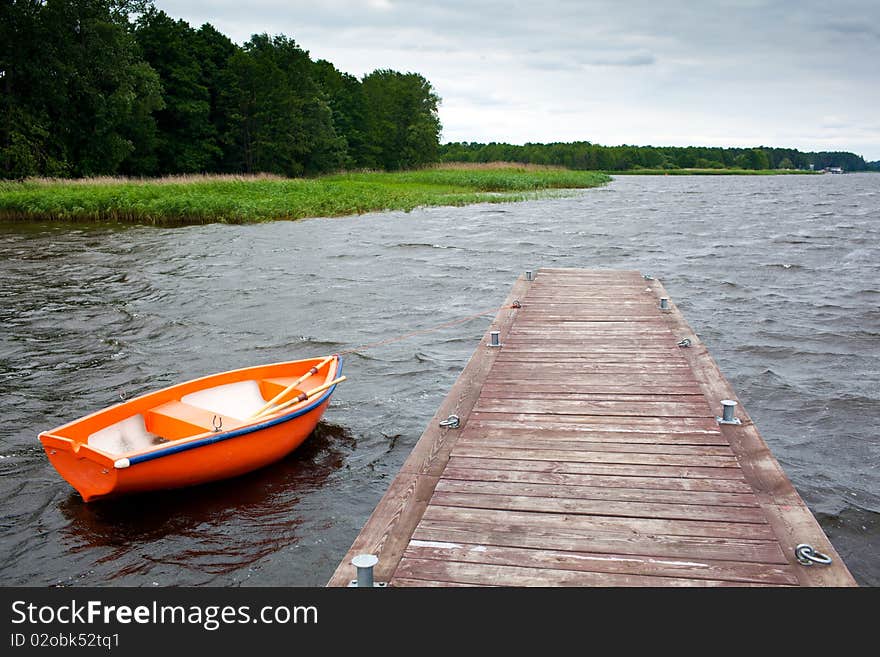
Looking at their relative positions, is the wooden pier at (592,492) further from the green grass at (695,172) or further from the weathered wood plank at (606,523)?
the green grass at (695,172)

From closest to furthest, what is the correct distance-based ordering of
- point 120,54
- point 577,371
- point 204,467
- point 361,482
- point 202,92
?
1. point 204,467
2. point 361,482
3. point 577,371
4. point 120,54
5. point 202,92

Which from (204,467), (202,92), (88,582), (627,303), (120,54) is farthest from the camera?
(202,92)

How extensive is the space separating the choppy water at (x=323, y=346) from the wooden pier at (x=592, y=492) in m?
1.30

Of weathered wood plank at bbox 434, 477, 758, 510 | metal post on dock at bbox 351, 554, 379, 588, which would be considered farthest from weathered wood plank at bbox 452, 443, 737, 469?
metal post on dock at bbox 351, 554, 379, 588

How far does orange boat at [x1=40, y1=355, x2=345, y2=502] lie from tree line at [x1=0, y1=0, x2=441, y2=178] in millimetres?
38744

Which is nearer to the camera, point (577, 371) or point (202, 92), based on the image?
point (577, 371)

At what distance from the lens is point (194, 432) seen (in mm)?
6477

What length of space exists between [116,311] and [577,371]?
9.97 m

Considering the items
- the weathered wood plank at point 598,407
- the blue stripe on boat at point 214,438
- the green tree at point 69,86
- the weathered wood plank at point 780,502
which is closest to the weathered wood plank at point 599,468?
the weathered wood plank at point 780,502

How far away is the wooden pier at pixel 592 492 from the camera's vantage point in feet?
11.9

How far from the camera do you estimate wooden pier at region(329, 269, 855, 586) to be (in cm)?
362
